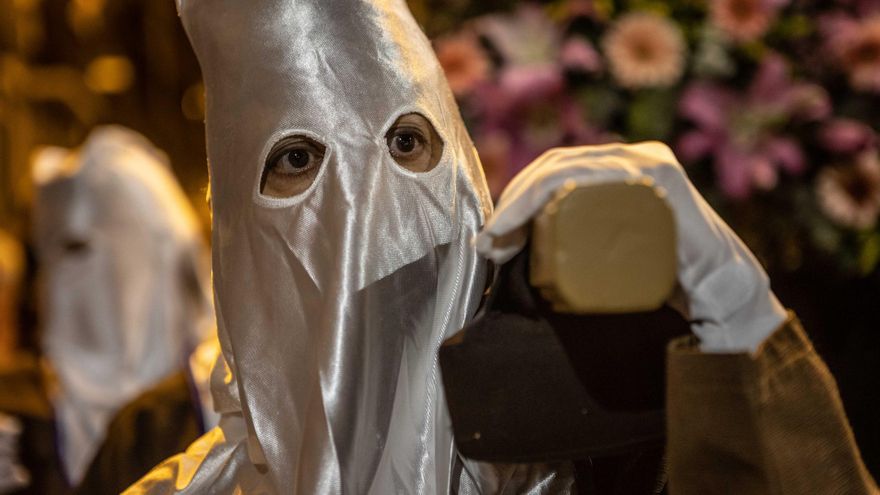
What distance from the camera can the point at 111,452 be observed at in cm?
296

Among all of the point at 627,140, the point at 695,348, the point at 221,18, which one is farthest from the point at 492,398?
the point at 627,140

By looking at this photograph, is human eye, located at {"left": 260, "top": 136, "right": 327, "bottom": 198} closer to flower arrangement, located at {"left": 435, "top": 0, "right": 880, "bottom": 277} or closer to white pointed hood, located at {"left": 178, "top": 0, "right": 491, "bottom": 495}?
white pointed hood, located at {"left": 178, "top": 0, "right": 491, "bottom": 495}

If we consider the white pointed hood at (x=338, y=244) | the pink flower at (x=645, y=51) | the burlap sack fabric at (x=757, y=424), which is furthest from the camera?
the pink flower at (x=645, y=51)

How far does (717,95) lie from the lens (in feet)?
10.1

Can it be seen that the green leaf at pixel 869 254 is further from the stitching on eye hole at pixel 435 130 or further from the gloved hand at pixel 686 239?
the gloved hand at pixel 686 239

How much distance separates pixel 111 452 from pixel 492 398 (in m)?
1.62

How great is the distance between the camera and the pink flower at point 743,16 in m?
3.03

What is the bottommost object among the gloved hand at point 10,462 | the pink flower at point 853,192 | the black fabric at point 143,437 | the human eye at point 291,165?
the gloved hand at point 10,462

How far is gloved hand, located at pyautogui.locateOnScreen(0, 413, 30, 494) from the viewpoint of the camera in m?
4.03

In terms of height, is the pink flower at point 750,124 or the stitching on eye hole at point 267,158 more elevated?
the stitching on eye hole at point 267,158

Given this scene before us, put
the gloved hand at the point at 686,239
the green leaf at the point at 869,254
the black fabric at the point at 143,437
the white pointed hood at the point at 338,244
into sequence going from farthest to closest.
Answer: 1. the green leaf at the point at 869,254
2. the black fabric at the point at 143,437
3. the white pointed hood at the point at 338,244
4. the gloved hand at the point at 686,239

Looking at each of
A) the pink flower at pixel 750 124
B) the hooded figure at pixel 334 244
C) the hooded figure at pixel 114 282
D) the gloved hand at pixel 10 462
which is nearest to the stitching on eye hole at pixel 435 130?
the hooded figure at pixel 334 244

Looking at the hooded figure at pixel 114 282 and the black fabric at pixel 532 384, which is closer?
the black fabric at pixel 532 384

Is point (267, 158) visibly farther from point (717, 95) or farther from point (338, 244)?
point (717, 95)
